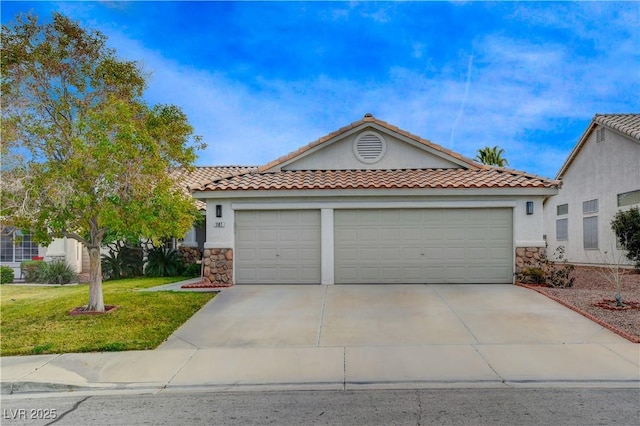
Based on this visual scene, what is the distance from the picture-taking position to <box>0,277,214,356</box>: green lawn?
834 cm

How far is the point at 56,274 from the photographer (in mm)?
19125

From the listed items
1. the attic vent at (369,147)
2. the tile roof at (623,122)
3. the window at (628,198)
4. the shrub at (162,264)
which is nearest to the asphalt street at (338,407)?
the attic vent at (369,147)

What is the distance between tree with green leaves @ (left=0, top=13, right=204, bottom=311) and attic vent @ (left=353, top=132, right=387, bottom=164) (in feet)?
22.9

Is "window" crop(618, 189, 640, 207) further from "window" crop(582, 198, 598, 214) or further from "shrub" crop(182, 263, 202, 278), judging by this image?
"shrub" crop(182, 263, 202, 278)

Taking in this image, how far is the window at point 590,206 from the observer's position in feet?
71.8

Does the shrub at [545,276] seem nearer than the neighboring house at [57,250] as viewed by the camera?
Yes

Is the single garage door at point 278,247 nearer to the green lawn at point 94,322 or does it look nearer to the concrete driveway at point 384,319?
the concrete driveway at point 384,319

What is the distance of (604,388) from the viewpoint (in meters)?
6.13

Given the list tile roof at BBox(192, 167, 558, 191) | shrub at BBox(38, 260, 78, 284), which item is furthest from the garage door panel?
shrub at BBox(38, 260, 78, 284)

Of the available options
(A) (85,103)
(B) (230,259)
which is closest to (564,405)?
(B) (230,259)

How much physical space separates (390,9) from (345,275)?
764 cm

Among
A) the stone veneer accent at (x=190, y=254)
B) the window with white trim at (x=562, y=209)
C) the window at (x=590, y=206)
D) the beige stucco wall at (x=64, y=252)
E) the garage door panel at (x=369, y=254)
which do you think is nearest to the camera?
the garage door panel at (x=369, y=254)

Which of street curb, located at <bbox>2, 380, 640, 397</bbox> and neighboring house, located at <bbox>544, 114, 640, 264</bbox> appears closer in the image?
street curb, located at <bbox>2, 380, 640, 397</bbox>

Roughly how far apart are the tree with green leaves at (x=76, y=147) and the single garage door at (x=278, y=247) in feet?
9.42
